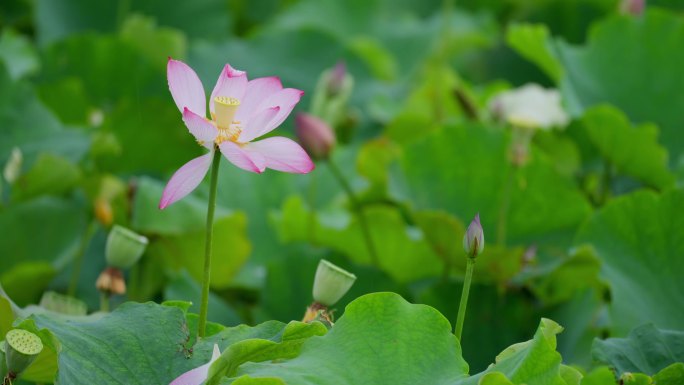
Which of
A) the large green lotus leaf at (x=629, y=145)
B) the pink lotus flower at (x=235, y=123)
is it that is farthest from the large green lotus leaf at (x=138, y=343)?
the large green lotus leaf at (x=629, y=145)

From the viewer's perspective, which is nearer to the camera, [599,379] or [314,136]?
[599,379]

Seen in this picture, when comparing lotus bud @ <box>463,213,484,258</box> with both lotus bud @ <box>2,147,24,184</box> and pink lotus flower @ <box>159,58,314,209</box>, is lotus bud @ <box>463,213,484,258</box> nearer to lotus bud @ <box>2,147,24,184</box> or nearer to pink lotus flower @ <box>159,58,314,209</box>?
pink lotus flower @ <box>159,58,314,209</box>

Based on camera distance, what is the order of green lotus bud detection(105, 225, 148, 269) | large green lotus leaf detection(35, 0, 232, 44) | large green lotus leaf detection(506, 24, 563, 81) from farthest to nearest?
large green lotus leaf detection(35, 0, 232, 44) → large green lotus leaf detection(506, 24, 563, 81) → green lotus bud detection(105, 225, 148, 269)

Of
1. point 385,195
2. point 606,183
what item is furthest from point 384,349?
point 606,183

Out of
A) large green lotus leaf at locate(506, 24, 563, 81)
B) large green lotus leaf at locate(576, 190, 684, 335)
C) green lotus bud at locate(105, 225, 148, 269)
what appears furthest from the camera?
large green lotus leaf at locate(506, 24, 563, 81)

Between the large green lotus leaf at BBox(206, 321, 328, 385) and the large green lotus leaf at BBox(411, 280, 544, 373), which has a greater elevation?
the large green lotus leaf at BBox(206, 321, 328, 385)

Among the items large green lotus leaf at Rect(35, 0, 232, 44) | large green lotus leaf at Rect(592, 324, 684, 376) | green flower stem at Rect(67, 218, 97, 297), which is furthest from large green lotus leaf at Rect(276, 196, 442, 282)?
large green lotus leaf at Rect(35, 0, 232, 44)

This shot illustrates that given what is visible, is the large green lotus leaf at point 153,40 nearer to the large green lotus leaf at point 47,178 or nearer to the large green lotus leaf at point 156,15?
the large green lotus leaf at point 156,15

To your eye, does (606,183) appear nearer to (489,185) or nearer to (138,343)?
(489,185)
